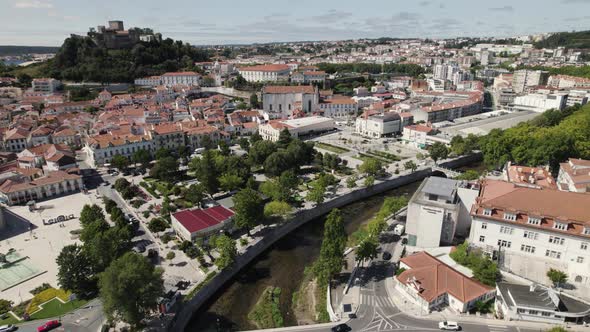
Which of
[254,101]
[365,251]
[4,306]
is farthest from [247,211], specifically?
[254,101]

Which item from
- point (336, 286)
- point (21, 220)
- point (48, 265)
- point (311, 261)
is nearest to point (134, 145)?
point (21, 220)

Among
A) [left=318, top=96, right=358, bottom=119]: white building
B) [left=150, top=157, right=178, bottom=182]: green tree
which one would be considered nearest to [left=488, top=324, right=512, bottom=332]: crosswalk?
[left=150, top=157, right=178, bottom=182]: green tree

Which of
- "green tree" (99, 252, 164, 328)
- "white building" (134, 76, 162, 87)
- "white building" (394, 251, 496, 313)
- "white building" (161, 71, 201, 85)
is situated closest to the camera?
"green tree" (99, 252, 164, 328)

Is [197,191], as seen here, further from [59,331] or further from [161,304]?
[59,331]

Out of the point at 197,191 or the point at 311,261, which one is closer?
the point at 311,261

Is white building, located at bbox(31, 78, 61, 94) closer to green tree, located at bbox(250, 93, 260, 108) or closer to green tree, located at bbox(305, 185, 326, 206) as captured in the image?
green tree, located at bbox(250, 93, 260, 108)

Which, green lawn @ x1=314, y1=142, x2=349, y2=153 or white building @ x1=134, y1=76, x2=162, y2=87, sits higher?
white building @ x1=134, y1=76, x2=162, y2=87

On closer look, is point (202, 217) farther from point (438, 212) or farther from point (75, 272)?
point (438, 212)
